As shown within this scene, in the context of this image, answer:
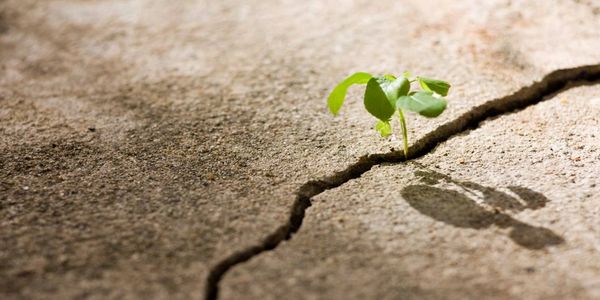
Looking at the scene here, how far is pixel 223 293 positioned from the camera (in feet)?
4.10

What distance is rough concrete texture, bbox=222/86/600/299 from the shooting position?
1256 millimetres

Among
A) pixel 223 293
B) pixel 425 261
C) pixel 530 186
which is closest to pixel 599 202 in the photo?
pixel 530 186

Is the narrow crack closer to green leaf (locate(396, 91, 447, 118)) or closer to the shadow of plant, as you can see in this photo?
the shadow of plant

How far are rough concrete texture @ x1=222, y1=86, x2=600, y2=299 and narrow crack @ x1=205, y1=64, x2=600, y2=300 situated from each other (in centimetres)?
3

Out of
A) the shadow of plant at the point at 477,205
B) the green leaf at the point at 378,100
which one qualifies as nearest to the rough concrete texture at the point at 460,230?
the shadow of plant at the point at 477,205

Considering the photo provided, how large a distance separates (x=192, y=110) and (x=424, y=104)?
2.97ft

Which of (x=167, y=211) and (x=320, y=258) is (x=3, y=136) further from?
(x=320, y=258)

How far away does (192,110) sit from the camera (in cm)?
202

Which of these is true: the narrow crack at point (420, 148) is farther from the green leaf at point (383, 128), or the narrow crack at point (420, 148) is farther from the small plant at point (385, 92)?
the small plant at point (385, 92)

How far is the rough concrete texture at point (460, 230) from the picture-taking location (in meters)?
1.26

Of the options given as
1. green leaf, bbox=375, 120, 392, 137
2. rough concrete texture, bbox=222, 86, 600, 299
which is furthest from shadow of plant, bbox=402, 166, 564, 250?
green leaf, bbox=375, 120, 392, 137

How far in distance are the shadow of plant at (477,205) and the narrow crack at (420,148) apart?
6.7 inches

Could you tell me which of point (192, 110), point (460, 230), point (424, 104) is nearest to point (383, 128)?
point (424, 104)

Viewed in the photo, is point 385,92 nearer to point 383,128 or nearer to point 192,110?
point 383,128
